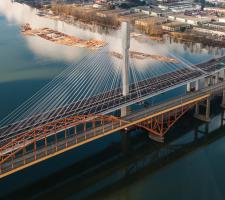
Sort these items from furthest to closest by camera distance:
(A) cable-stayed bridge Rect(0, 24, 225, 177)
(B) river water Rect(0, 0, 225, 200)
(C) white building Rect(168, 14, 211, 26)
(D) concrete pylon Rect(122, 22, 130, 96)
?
(C) white building Rect(168, 14, 211, 26)
(D) concrete pylon Rect(122, 22, 130, 96)
(B) river water Rect(0, 0, 225, 200)
(A) cable-stayed bridge Rect(0, 24, 225, 177)

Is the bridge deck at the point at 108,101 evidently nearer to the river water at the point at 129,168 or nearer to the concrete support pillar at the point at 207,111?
the river water at the point at 129,168

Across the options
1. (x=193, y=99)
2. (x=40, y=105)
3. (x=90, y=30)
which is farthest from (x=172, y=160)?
(x=90, y=30)

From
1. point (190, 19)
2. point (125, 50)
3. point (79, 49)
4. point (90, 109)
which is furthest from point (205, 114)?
point (190, 19)

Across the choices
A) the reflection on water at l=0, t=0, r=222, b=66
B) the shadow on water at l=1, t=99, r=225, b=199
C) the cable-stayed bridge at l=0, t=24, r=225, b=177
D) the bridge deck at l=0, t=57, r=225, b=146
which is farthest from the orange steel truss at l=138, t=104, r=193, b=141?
the reflection on water at l=0, t=0, r=222, b=66

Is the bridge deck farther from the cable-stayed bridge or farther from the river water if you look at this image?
the river water

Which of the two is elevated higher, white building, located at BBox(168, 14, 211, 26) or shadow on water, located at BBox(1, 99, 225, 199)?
white building, located at BBox(168, 14, 211, 26)

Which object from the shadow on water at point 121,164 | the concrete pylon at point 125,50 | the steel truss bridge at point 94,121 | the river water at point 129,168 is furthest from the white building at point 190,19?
the concrete pylon at point 125,50
